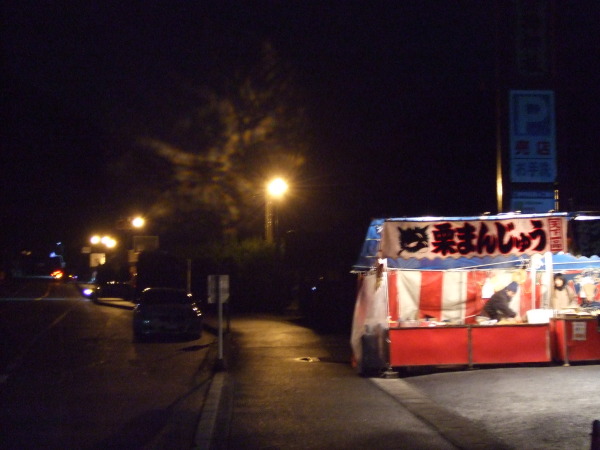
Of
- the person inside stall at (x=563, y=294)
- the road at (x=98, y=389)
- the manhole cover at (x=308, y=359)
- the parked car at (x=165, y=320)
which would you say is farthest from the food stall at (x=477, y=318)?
the parked car at (x=165, y=320)

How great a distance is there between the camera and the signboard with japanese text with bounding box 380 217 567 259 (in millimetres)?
13320

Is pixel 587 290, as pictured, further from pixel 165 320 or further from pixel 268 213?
pixel 268 213

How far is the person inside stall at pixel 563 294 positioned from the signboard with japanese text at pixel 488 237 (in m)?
2.56

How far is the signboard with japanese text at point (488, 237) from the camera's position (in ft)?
43.7

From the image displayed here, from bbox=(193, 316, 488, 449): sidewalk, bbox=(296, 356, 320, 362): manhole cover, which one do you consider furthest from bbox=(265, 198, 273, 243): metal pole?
bbox=(193, 316, 488, 449): sidewalk

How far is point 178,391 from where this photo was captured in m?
12.6

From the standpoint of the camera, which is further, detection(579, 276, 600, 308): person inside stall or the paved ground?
detection(579, 276, 600, 308): person inside stall

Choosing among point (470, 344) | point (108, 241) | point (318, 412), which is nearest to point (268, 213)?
point (470, 344)

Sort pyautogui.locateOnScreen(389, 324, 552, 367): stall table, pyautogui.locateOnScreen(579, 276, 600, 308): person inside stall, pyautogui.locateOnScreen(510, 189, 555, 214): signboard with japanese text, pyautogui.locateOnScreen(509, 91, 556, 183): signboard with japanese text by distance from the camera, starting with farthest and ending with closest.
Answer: pyautogui.locateOnScreen(579, 276, 600, 308): person inside stall
pyautogui.locateOnScreen(510, 189, 555, 214): signboard with japanese text
pyautogui.locateOnScreen(389, 324, 552, 367): stall table
pyautogui.locateOnScreen(509, 91, 556, 183): signboard with japanese text

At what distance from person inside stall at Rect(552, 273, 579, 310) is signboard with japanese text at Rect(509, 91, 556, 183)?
124 inches

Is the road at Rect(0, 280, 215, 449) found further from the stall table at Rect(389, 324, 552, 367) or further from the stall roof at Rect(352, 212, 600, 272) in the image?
the stall roof at Rect(352, 212, 600, 272)

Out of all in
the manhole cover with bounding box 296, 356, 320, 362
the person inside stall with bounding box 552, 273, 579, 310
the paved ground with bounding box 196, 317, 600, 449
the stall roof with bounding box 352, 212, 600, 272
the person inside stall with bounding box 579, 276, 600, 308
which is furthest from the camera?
the manhole cover with bounding box 296, 356, 320, 362

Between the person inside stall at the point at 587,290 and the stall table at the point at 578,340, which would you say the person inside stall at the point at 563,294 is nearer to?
the person inside stall at the point at 587,290

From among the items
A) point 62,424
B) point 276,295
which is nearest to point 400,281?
point 62,424
